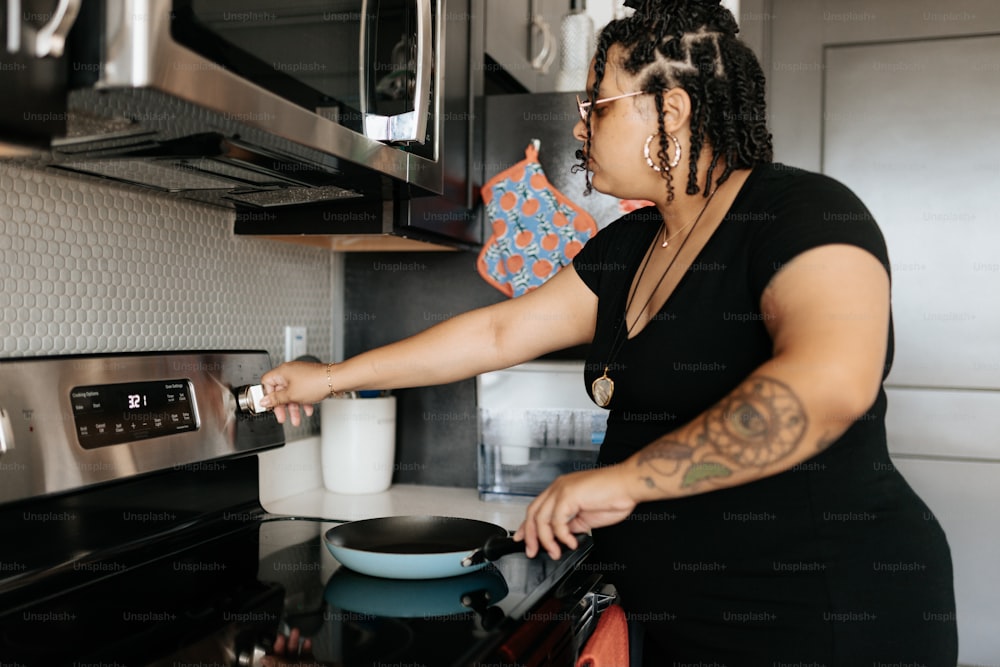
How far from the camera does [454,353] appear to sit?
138cm

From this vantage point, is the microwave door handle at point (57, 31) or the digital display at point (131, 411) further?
the digital display at point (131, 411)

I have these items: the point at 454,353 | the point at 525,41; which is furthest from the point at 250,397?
the point at 525,41

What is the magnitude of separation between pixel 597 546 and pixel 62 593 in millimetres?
693

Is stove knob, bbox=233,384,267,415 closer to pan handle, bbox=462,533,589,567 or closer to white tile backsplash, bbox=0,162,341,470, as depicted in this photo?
white tile backsplash, bbox=0,162,341,470

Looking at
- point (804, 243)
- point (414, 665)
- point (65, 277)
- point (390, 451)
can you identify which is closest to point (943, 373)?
point (390, 451)

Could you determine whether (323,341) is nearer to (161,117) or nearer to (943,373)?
(161,117)

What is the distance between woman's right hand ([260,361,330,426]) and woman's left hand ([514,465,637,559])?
551 millimetres

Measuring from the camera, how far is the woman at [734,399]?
817 mm

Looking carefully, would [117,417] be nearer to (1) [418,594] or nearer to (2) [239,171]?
(2) [239,171]

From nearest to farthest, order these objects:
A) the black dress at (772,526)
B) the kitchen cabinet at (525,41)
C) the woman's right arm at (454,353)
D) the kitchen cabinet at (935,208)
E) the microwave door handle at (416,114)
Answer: the black dress at (772,526) < the microwave door handle at (416,114) < the woman's right arm at (454,353) < the kitchen cabinet at (525,41) < the kitchen cabinet at (935,208)

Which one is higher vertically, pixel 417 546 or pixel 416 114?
pixel 416 114

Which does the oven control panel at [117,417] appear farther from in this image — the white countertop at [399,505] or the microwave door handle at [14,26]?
the microwave door handle at [14,26]

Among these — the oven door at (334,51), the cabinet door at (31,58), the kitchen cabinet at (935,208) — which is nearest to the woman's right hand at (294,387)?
the oven door at (334,51)

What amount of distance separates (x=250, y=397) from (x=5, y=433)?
42 centimetres
